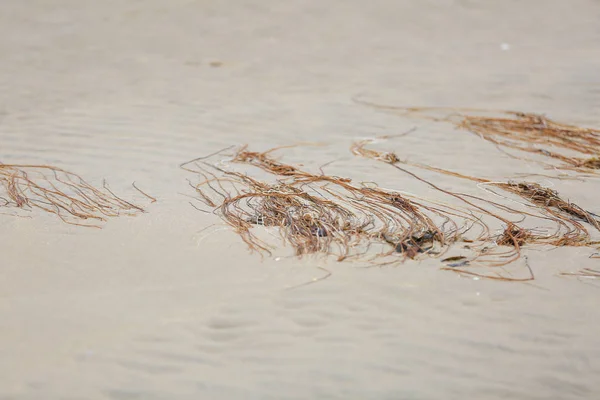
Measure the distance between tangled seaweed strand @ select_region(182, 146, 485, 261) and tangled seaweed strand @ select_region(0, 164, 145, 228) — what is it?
58 cm

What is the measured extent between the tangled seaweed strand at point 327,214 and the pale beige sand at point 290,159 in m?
0.17

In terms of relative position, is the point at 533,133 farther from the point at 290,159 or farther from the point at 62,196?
the point at 62,196

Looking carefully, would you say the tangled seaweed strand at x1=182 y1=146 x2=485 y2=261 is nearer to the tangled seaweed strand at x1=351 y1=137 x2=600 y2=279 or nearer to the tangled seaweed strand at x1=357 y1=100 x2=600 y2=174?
the tangled seaweed strand at x1=351 y1=137 x2=600 y2=279

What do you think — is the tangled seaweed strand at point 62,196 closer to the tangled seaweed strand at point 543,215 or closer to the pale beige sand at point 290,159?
the pale beige sand at point 290,159

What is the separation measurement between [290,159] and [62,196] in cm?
169

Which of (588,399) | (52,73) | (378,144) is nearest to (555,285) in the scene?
(588,399)

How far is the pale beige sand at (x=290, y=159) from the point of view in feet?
7.95

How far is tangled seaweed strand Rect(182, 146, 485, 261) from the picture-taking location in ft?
10.8

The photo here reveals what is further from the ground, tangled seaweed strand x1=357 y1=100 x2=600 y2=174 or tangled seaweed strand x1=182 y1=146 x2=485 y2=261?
tangled seaweed strand x1=357 y1=100 x2=600 y2=174

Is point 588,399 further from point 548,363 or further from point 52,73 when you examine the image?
point 52,73

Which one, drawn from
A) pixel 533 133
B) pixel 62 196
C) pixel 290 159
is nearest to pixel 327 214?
pixel 290 159

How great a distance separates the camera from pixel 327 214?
3.62 m

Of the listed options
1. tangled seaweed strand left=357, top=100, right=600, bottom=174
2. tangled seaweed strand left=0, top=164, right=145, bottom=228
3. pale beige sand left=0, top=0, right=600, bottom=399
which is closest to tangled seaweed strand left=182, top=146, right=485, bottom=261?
pale beige sand left=0, top=0, right=600, bottom=399

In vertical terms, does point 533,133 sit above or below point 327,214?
above
